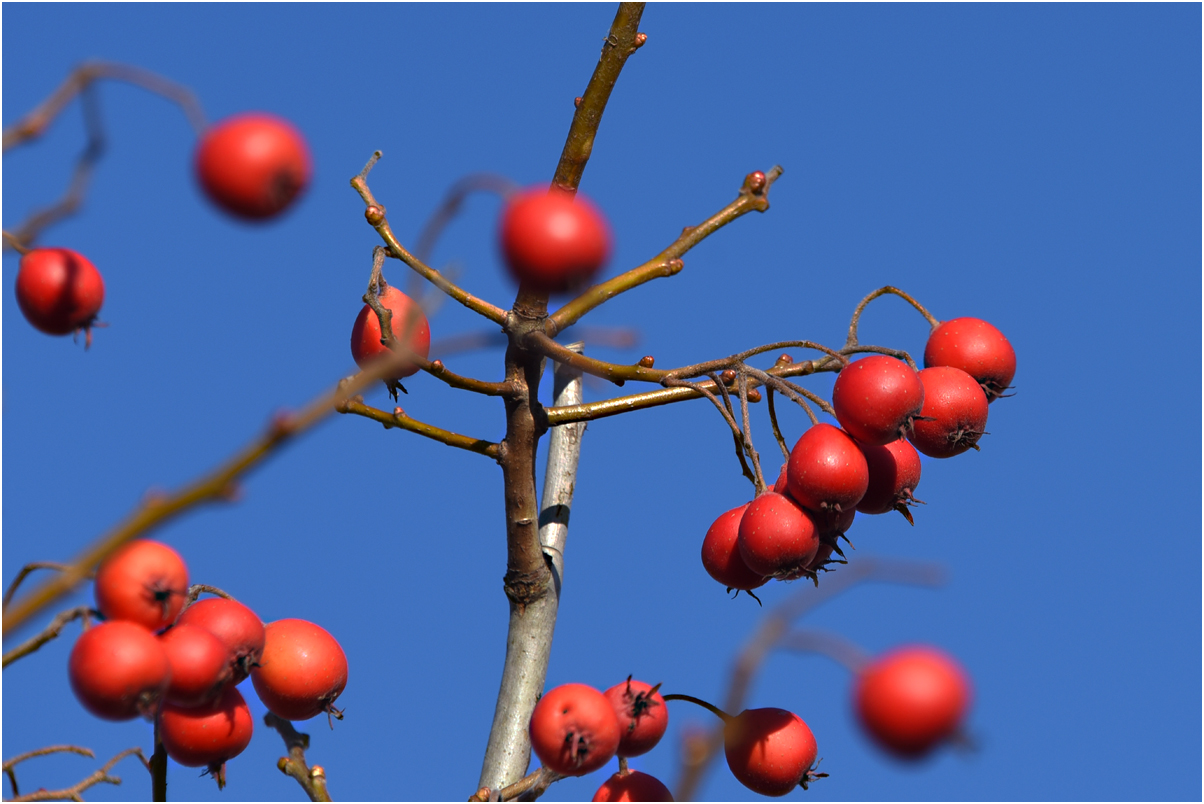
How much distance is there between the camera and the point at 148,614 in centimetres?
183

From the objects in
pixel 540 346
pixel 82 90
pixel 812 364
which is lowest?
pixel 82 90

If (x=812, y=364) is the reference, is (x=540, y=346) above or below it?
below

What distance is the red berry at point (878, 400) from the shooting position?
2.32m

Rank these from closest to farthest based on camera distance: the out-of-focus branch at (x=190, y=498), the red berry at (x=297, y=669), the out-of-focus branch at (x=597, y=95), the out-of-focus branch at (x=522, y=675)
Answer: the out-of-focus branch at (x=190, y=498) < the red berry at (x=297, y=669) < the out-of-focus branch at (x=597, y=95) < the out-of-focus branch at (x=522, y=675)

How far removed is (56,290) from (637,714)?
4.21 feet

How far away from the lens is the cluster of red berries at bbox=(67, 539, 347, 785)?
173 cm

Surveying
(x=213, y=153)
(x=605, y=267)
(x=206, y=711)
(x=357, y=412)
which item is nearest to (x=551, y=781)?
(x=206, y=711)

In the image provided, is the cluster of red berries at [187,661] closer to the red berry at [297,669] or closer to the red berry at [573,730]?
the red berry at [297,669]

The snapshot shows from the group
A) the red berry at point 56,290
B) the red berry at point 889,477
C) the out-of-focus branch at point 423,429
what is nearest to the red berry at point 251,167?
the red berry at point 56,290

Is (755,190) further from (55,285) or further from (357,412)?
(55,285)

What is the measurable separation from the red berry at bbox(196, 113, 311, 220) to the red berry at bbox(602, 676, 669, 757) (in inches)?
44.4

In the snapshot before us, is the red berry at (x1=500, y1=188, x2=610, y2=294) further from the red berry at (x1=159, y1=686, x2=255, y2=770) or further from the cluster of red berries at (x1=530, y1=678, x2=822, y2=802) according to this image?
the red berry at (x1=159, y1=686, x2=255, y2=770)

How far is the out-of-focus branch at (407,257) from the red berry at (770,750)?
3.26 ft

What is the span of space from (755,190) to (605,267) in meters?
1.23
